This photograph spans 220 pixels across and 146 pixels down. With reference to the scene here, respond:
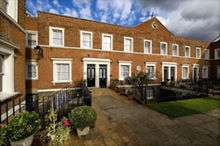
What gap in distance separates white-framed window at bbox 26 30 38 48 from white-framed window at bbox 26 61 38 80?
1760 mm

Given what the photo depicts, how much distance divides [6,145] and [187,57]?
27246 mm

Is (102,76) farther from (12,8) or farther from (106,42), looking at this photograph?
(12,8)

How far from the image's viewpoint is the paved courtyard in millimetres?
5598

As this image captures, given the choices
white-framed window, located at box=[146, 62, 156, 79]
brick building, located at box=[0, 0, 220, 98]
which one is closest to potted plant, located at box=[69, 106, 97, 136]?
brick building, located at box=[0, 0, 220, 98]

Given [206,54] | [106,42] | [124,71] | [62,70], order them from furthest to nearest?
[206,54] < [124,71] < [106,42] < [62,70]

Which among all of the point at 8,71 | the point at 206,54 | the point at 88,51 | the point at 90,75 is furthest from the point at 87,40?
the point at 206,54

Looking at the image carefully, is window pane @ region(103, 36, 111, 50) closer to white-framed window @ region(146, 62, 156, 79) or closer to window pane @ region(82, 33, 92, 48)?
window pane @ region(82, 33, 92, 48)

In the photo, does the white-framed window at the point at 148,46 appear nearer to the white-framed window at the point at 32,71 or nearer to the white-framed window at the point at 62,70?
the white-framed window at the point at 62,70

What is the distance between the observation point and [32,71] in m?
15.0

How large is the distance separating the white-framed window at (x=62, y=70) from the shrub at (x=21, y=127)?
11016 millimetres

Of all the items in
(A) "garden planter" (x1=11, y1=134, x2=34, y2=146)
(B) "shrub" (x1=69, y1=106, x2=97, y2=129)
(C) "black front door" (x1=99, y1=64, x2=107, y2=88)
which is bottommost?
(A) "garden planter" (x1=11, y1=134, x2=34, y2=146)

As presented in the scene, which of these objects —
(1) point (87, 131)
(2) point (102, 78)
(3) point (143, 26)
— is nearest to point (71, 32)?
(2) point (102, 78)

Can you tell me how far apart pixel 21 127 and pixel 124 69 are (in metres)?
15.9

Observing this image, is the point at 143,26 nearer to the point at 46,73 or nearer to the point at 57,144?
the point at 46,73
